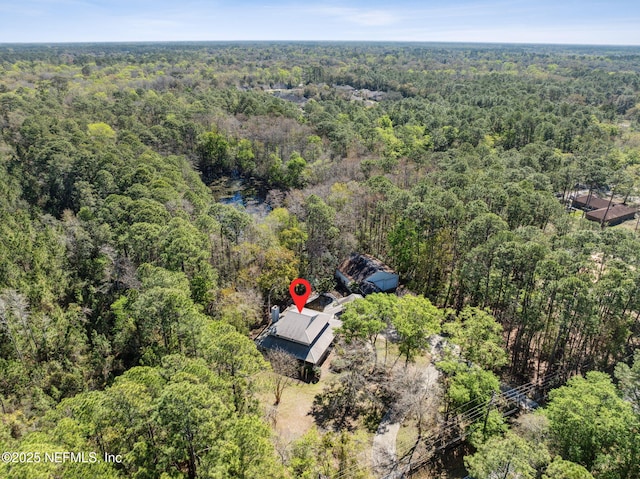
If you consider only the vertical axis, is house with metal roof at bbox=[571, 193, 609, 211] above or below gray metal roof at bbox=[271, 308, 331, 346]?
above

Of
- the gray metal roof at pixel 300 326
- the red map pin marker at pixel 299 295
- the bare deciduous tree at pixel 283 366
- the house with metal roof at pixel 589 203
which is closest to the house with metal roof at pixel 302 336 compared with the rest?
the gray metal roof at pixel 300 326

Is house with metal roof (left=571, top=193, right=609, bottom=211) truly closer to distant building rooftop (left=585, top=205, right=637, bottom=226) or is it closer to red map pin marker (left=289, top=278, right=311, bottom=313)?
distant building rooftop (left=585, top=205, right=637, bottom=226)

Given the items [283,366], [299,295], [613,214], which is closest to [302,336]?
[283,366]

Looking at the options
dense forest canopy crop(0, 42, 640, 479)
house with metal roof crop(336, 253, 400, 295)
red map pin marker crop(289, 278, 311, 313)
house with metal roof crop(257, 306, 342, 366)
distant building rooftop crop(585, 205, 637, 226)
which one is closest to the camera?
dense forest canopy crop(0, 42, 640, 479)

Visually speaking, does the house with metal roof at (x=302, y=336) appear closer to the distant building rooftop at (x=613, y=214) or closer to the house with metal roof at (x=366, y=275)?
the house with metal roof at (x=366, y=275)

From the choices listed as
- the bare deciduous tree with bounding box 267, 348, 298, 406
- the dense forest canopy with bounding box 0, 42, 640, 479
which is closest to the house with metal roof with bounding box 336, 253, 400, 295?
the dense forest canopy with bounding box 0, 42, 640, 479

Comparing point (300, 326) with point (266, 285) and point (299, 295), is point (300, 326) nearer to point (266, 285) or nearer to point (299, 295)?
point (266, 285)
